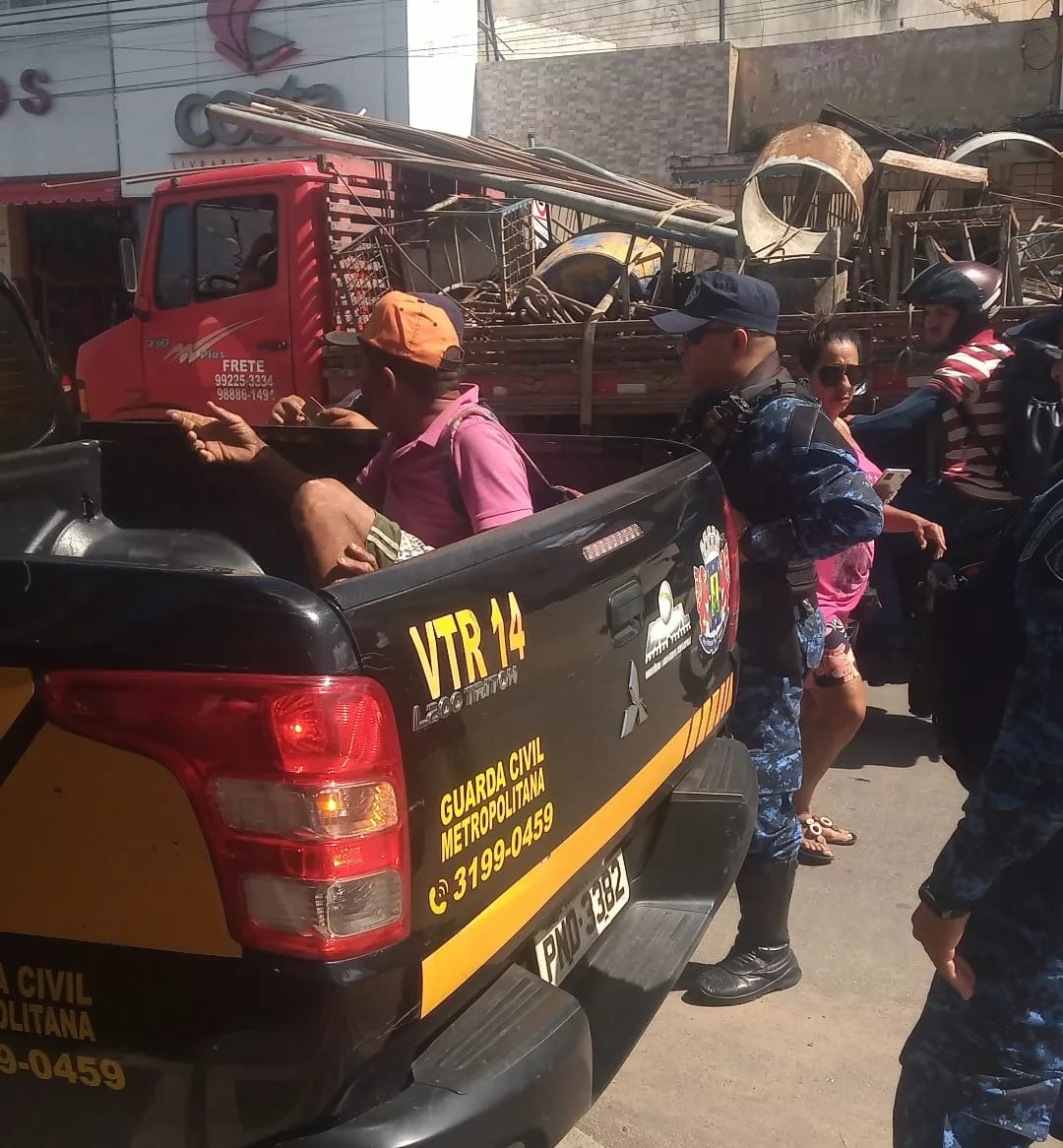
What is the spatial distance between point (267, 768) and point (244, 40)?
63.0 ft

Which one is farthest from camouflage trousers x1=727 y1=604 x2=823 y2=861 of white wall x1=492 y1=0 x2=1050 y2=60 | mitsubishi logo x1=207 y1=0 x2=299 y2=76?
white wall x1=492 y1=0 x2=1050 y2=60

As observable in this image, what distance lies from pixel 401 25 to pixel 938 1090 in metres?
17.9

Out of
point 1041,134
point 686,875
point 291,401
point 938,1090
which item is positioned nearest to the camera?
point 938,1090

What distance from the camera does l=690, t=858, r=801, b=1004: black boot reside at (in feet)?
10.3

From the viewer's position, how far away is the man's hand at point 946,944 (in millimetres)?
1834

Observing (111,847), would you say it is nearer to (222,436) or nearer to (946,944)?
(946,944)

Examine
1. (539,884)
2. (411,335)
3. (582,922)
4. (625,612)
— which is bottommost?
(582,922)

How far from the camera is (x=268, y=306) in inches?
288

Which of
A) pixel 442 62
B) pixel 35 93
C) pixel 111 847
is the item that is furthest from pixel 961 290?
pixel 35 93

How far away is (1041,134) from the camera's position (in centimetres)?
1708

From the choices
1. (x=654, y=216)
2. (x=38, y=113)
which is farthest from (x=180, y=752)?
(x=38, y=113)

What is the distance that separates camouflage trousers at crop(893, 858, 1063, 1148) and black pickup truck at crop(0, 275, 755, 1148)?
0.63 metres

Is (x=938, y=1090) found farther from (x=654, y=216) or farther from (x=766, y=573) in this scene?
(x=654, y=216)

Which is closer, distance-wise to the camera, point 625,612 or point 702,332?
point 625,612
